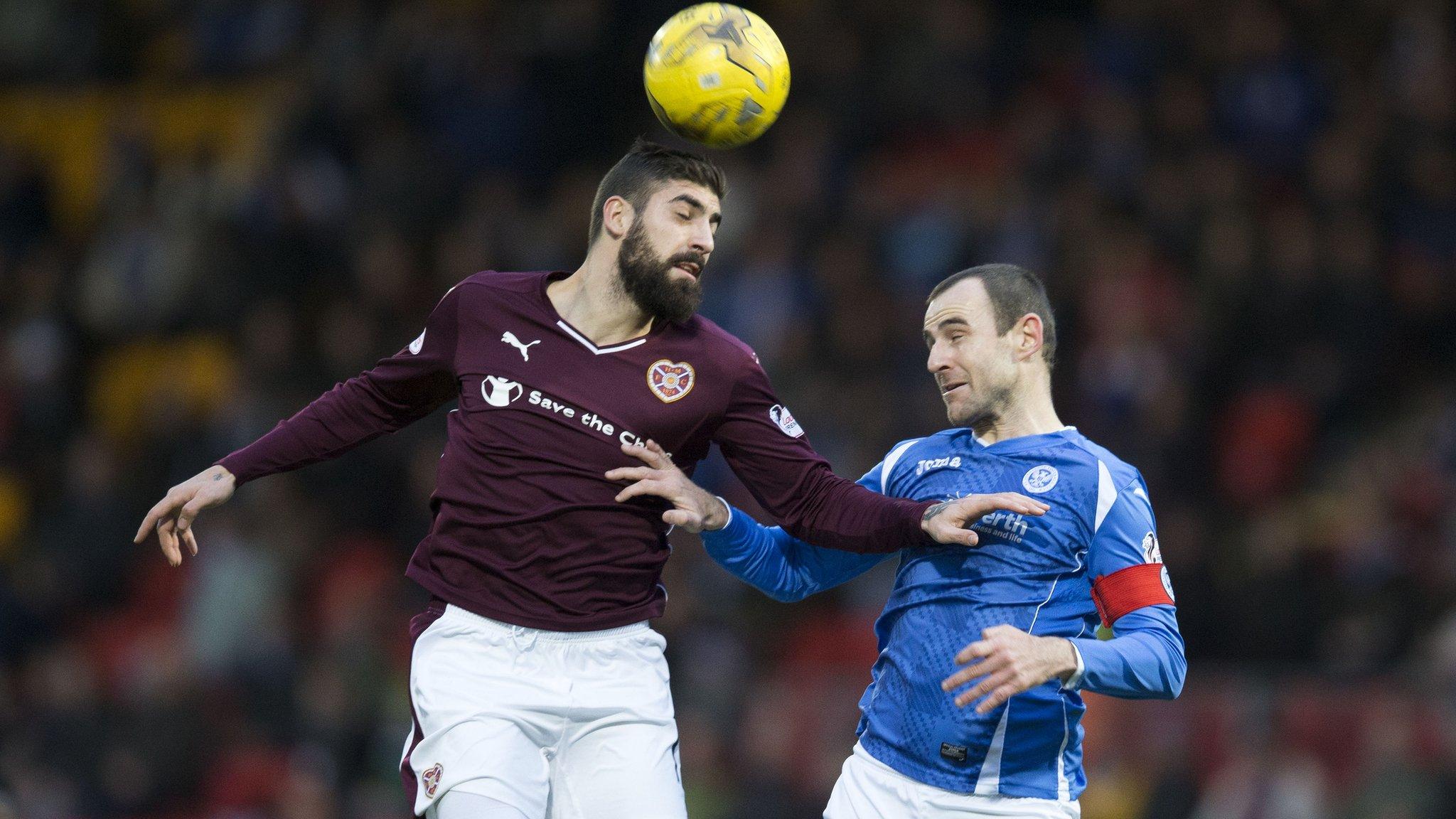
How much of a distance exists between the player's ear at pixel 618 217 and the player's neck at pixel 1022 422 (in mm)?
1221

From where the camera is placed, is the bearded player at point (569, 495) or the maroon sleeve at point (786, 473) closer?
the bearded player at point (569, 495)

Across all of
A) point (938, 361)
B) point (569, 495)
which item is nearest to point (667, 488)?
point (569, 495)

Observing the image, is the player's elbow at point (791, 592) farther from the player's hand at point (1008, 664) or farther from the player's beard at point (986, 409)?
the player's hand at point (1008, 664)

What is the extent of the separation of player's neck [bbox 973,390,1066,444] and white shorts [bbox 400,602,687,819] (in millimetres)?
1265

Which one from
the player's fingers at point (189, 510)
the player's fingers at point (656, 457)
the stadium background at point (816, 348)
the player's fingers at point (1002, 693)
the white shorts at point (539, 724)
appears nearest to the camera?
the player's fingers at point (1002, 693)

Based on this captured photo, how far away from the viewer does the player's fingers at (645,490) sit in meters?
4.93

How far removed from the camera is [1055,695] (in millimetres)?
4941

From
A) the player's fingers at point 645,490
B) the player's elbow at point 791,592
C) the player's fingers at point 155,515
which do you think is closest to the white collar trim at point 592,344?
the player's fingers at point 645,490

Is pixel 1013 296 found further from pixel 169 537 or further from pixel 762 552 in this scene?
pixel 169 537

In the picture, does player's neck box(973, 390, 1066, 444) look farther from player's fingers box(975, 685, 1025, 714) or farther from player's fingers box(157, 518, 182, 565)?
player's fingers box(157, 518, 182, 565)

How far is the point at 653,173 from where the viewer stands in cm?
526

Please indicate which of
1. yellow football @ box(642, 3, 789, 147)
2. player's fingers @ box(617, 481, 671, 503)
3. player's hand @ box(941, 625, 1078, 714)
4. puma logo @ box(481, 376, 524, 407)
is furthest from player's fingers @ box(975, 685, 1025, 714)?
yellow football @ box(642, 3, 789, 147)

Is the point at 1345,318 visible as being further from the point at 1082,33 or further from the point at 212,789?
the point at 212,789

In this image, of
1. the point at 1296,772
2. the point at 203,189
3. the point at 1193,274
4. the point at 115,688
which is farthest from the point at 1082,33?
the point at 115,688
